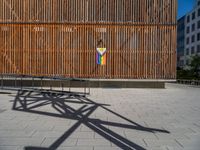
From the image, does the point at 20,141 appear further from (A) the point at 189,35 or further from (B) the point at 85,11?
(A) the point at 189,35

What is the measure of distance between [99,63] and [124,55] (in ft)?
6.59

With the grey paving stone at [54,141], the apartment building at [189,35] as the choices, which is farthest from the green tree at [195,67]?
the grey paving stone at [54,141]

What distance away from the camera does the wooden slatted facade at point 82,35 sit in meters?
15.6

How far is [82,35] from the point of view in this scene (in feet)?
51.4

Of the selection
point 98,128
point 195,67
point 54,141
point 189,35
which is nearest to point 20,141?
point 54,141

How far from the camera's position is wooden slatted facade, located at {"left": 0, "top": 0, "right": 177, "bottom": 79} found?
15.6 meters

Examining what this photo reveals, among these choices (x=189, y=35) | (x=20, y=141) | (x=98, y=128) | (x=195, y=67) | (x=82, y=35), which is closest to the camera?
(x=20, y=141)

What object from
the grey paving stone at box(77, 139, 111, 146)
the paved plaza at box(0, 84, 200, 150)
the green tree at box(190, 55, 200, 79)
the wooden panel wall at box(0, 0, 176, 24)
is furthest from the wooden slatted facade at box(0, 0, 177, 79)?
the green tree at box(190, 55, 200, 79)

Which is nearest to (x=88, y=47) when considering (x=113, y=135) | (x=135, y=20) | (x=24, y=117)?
(x=135, y=20)

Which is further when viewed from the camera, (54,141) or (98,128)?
(98,128)

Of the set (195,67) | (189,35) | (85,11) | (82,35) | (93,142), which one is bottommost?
(93,142)

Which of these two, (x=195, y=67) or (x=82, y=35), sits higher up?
(x=82, y=35)

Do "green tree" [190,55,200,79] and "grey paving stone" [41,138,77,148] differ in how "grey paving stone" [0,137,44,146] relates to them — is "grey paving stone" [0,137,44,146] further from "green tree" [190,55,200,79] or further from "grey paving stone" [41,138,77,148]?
"green tree" [190,55,200,79]

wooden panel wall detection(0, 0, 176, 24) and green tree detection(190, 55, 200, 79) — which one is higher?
wooden panel wall detection(0, 0, 176, 24)
